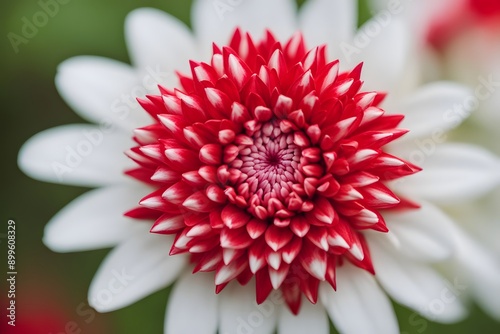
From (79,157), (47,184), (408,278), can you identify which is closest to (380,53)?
(408,278)

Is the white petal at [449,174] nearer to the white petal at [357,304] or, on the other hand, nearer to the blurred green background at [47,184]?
the white petal at [357,304]

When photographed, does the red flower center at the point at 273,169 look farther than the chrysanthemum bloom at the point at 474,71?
No

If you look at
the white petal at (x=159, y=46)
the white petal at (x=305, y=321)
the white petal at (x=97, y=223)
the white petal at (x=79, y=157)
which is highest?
the white petal at (x=159, y=46)

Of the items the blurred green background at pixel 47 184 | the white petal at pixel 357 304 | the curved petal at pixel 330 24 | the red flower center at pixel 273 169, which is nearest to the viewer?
the red flower center at pixel 273 169

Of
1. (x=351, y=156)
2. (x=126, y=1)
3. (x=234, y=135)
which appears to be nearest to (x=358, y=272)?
(x=351, y=156)

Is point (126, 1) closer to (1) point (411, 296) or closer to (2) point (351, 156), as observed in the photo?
(2) point (351, 156)

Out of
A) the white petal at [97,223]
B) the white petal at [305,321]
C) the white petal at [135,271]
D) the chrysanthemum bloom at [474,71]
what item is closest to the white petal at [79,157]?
the white petal at [97,223]

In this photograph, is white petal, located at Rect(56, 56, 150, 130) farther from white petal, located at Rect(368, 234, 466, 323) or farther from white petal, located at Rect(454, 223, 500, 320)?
white petal, located at Rect(454, 223, 500, 320)
